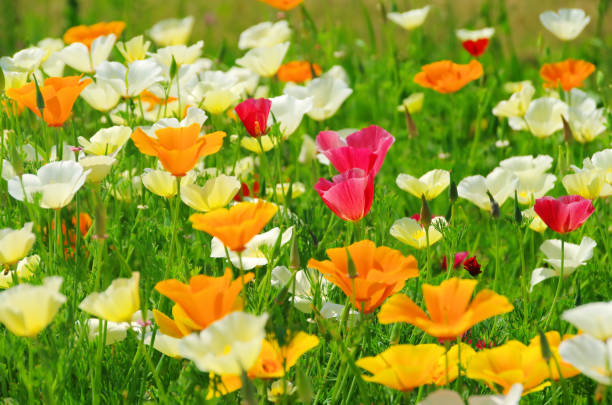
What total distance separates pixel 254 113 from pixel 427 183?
397mm

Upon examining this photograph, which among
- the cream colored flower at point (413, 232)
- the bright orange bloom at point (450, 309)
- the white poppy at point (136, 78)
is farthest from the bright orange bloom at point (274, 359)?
the white poppy at point (136, 78)

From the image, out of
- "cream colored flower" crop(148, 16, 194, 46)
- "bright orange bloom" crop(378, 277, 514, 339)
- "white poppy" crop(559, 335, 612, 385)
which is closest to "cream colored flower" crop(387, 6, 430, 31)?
"cream colored flower" crop(148, 16, 194, 46)

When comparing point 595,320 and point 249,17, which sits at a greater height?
point 595,320

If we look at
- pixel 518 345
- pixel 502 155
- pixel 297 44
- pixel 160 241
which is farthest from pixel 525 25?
pixel 518 345

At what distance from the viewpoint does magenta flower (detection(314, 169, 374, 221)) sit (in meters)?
1.29

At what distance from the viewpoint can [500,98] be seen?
2.97 metres

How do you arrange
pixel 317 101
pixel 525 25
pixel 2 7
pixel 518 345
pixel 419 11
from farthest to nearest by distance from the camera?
pixel 525 25 → pixel 2 7 → pixel 419 11 → pixel 317 101 → pixel 518 345

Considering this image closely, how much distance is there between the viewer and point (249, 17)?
4508mm

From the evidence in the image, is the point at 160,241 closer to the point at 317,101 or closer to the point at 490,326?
the point at 317,101

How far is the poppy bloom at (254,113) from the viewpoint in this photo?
1.49 metres

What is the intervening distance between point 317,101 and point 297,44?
4.88ft

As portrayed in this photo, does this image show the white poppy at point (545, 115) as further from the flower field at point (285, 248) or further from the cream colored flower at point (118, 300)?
the cream colored flower at point (118, 300)

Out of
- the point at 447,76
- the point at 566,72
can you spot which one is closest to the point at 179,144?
the point at 447,76

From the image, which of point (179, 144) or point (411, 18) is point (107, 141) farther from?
point (411, 18)
